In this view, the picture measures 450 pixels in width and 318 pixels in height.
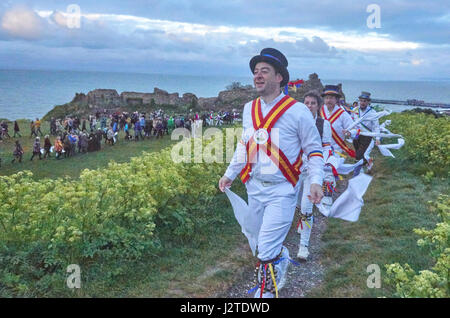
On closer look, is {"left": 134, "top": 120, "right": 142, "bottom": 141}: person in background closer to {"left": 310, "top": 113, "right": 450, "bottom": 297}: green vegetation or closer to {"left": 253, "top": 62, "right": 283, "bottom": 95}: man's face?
{"left": 310, "top": 113, "right": 450, "bottom": 297}: green vegetation

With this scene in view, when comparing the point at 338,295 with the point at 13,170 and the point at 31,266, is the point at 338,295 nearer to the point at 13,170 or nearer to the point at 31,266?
the point at 31,266

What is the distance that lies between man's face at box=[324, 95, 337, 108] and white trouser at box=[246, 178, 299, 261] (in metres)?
3.56

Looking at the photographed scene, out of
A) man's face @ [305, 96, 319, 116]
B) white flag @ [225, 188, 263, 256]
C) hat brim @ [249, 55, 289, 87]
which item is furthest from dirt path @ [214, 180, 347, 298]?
hat brim @ [249, 55, 289, 87]

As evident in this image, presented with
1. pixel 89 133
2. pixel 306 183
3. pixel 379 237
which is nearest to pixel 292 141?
pixel 306 183

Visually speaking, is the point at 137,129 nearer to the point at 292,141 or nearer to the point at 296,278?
the point at 296,278

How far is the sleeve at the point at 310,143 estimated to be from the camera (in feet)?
13.0

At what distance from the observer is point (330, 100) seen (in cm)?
732

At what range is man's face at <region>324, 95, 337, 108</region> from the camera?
23.9 ft

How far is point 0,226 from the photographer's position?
5.00 meters

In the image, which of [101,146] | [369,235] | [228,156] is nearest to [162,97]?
[101,146]

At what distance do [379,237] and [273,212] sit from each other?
2.97m

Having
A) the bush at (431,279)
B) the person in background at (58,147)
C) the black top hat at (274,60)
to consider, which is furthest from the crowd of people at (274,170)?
the person in background at (58,147)

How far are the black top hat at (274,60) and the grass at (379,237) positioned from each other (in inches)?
97.5

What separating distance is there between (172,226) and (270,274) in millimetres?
2456
